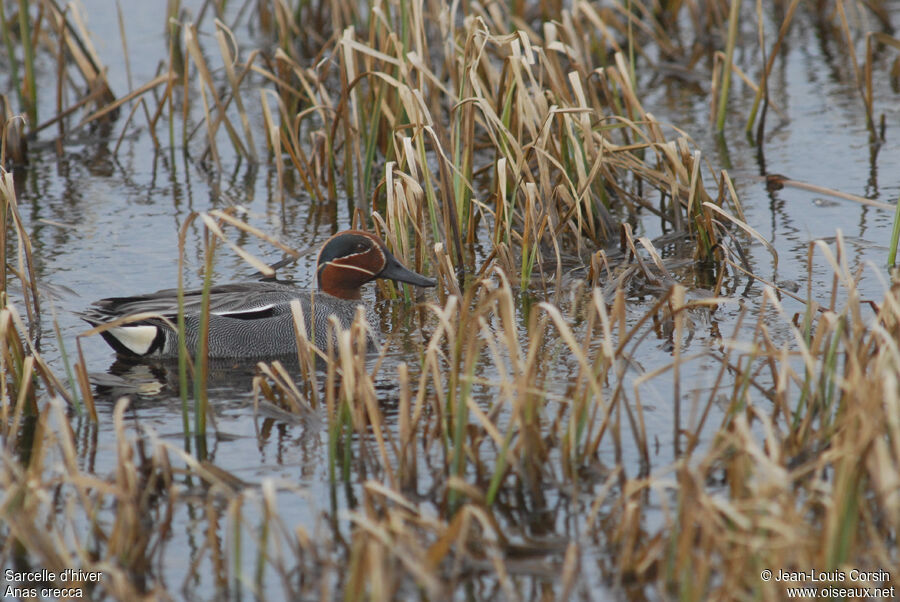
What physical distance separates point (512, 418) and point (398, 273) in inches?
119

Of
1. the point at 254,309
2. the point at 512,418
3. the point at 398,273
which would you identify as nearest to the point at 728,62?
the point at 398,273

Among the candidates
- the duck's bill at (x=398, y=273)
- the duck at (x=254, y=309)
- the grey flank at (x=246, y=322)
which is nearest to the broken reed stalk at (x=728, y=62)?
the duck's bill at (x=398, y=273)

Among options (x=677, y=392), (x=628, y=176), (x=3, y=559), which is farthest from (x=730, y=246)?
(x=3, y=559)

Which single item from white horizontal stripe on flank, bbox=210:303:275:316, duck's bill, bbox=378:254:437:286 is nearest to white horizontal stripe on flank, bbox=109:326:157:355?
white horizontal stripe on flank, bbox=210:303:275:316

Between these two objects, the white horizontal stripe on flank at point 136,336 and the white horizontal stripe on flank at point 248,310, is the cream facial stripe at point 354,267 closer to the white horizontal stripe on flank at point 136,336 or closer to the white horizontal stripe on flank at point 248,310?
the white horizontal stripe on flank at point 248,310

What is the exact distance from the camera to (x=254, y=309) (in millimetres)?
7039

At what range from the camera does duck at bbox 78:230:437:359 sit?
271 inches

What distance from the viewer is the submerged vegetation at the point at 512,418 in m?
3.90

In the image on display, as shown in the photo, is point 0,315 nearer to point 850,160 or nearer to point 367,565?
point 367,565

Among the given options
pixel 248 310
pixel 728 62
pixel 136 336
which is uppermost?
pixel 728 62

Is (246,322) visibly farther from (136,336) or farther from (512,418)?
(512,418)

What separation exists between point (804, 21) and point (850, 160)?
561cm

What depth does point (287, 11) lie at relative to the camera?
466 inches

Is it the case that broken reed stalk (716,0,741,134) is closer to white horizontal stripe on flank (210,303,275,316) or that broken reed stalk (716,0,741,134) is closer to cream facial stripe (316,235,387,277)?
cream facial stripe (316,235,387,277)
